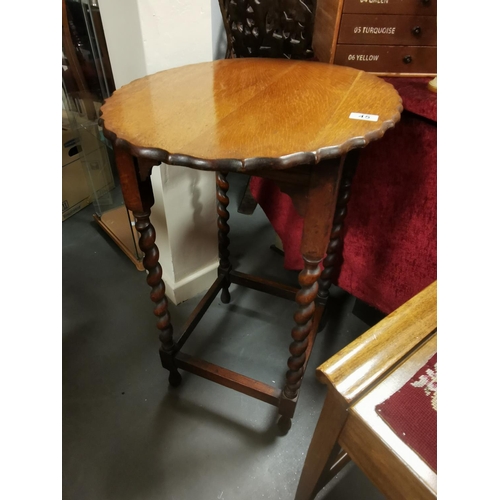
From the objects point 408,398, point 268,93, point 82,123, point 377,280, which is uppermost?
point 268,93

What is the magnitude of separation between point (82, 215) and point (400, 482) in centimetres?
160

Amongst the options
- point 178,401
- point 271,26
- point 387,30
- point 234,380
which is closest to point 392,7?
point 387,30

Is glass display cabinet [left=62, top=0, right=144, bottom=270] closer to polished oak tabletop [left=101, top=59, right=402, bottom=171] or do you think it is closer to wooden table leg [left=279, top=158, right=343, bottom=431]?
polished oak tabletop [left=101, top=59, right=402, bottom=171]

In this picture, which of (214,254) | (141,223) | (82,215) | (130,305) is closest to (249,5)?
(141,223)

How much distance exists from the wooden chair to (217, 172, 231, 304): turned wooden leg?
603 millimetres

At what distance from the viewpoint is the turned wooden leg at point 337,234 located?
0.86m

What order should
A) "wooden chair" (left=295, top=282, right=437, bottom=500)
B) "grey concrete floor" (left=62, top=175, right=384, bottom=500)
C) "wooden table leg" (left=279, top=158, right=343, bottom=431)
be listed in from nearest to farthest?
"wooden chair" (left=295, top=282, right=437, bottom=500) → "wooden table leg" (left=279, top=158, right=343, bottom=431) → "grey concrete floor" (left=62, top=175, right=384, bottom=500)

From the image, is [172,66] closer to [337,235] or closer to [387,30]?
[387,30]

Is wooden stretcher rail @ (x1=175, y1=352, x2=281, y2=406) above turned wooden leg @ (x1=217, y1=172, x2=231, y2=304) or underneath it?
underneath

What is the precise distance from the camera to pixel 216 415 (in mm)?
937

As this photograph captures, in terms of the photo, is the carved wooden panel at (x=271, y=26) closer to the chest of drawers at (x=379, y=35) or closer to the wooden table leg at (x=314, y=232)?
the chest of drawers at (x=379, y=35)

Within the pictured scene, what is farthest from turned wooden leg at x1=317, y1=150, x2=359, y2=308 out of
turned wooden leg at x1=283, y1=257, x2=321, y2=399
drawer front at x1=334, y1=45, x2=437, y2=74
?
turned wooden leg at x1=283, y1=257, x2=321, y2=399

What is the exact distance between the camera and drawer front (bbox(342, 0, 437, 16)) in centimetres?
69

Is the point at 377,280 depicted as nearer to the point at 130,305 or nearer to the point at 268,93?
the point at 268,93
